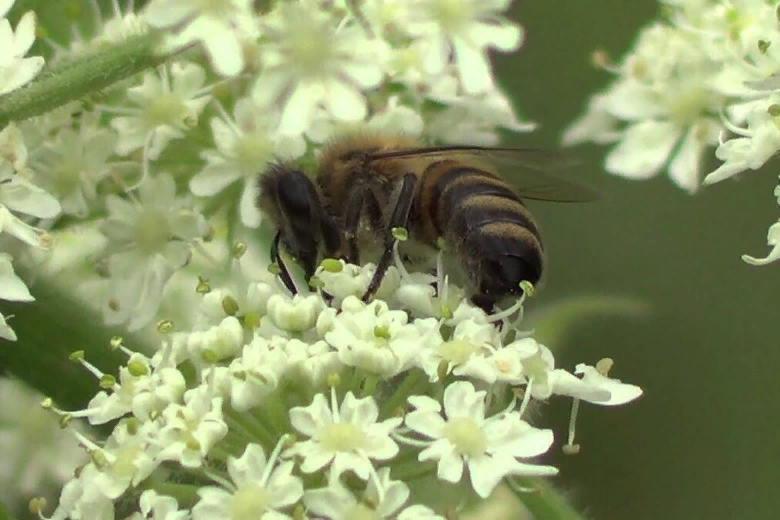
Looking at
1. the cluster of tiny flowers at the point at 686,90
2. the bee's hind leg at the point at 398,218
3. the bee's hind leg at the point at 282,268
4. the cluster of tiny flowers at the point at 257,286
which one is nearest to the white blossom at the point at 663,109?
the cluster of tiny flowers at the point at 686,90

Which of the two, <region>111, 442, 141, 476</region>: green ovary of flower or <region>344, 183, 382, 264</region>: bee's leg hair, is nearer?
<region>111, 442, 141, 476</region>: green ovary of flower

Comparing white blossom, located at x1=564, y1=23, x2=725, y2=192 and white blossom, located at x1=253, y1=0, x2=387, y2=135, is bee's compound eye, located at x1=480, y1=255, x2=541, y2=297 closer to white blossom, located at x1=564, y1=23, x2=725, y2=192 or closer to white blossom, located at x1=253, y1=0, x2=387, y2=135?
white blossom, located at x1=253, y1=0, x2=387, y2=135

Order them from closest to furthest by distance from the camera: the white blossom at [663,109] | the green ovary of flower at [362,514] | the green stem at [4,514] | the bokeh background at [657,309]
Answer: the green ovary of flower at [362,514], the green stem at [4,514], the white blossom at [663,109], the bokeh background at [657,309]

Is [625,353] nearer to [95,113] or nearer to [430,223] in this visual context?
[430,223]

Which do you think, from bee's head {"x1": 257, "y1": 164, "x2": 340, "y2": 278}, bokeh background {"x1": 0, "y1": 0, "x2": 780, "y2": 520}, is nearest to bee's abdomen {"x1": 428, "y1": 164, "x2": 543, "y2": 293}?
bee's head {"x1": 257, "y1": 164, "x2": 340, "y2": 278}

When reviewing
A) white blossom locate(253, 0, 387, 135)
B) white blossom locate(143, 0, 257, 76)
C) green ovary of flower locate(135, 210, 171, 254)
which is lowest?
green ovary of flower locate(135, 210, 171, 254)

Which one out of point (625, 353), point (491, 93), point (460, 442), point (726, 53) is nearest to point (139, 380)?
point (460, 442)

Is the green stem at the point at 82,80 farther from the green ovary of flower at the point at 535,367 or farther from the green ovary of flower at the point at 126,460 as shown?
the green ovary of flower at the point at 535,367
